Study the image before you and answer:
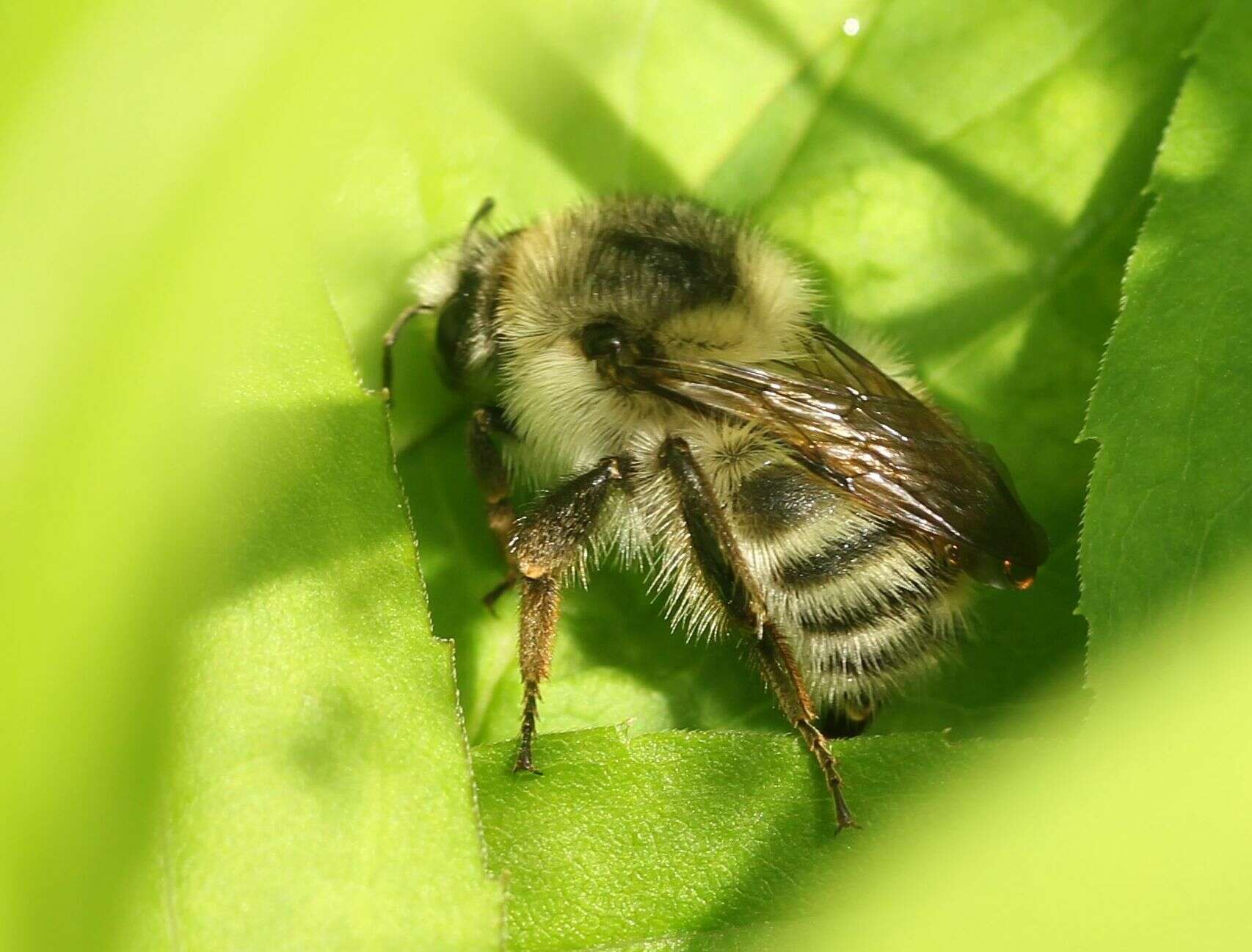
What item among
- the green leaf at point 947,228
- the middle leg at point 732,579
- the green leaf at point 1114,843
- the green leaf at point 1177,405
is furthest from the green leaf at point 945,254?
the green leaf at point 1114,843

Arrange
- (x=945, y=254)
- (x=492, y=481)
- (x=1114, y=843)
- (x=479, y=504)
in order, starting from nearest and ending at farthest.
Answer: (x=1114, y=843), (x=492, y=481), (x=479, y=504), (x=945, y=254)

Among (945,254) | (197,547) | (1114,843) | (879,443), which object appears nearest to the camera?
(1114,843)

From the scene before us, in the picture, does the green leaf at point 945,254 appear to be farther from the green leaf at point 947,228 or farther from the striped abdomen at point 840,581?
the striped abdomen at point 840,581

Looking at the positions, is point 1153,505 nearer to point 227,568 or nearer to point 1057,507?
point 1057,507

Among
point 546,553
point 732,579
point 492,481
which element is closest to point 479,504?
point 492,481

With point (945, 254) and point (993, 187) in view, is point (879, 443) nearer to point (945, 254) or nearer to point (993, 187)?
point (945, 254)

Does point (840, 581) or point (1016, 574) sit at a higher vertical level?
point (1016, 574)

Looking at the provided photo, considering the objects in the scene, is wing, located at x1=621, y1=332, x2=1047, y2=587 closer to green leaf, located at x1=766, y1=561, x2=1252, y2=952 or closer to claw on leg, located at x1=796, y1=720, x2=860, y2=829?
claw on leg, located at x1=796, y1=720, x2=860, y2=829

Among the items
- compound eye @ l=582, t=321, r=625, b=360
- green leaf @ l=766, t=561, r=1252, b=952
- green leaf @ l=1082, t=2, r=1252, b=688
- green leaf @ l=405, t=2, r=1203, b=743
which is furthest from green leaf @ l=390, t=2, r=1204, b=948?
green leaf @ l=766, t=561, r=1252, b=952
